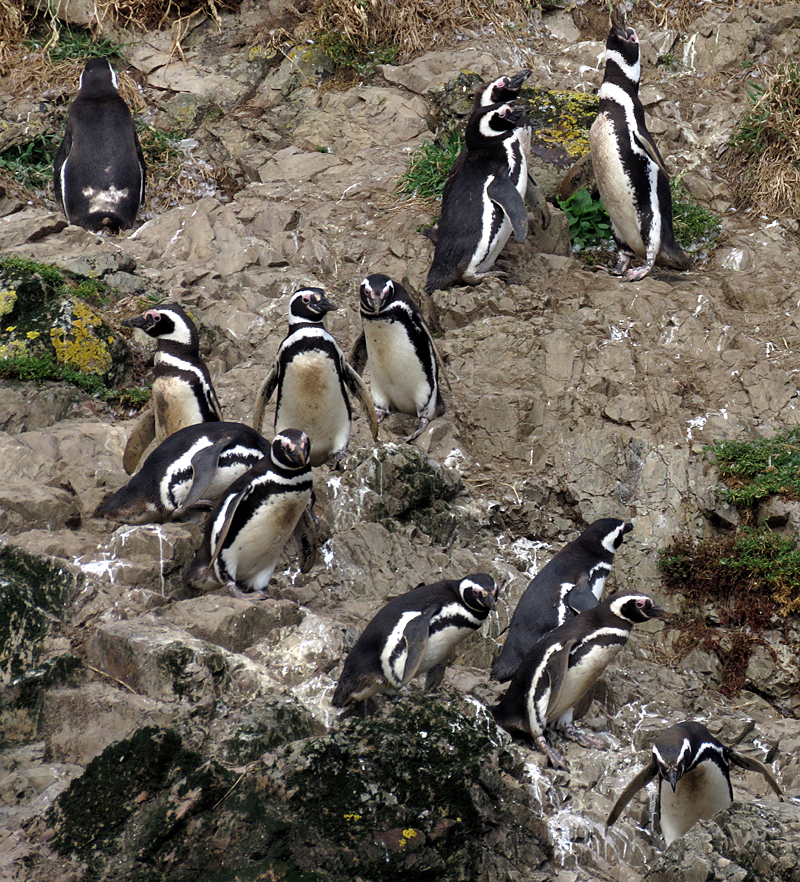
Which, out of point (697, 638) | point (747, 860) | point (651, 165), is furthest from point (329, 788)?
point (651, 165)

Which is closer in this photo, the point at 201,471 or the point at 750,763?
the point at 750,763

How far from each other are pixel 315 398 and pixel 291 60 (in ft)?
17.6

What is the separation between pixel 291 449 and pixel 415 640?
1.02 meters

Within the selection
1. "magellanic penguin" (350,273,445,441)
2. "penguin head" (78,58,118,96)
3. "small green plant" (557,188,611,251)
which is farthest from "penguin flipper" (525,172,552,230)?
"penguin head" (78,58,118,96)

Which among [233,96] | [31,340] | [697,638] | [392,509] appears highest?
[233,96]

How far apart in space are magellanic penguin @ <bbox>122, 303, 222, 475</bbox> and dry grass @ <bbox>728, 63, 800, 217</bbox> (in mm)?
4308

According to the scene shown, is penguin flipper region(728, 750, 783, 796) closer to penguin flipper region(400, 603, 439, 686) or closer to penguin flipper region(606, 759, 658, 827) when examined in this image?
penguin flipper region(606, 759, 658, 827)

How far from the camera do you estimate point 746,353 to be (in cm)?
632

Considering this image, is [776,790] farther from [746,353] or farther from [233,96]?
[233,96]

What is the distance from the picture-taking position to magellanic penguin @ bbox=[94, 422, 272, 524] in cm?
475

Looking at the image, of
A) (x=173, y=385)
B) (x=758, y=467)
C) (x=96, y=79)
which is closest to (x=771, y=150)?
(x=758, y=467)

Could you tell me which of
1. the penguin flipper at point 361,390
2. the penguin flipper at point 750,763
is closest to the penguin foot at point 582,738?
the penguin flipper at point 750,763

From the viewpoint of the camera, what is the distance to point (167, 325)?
5664 millimetres

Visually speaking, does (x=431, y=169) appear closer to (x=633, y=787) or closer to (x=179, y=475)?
(x=179, y=475)
